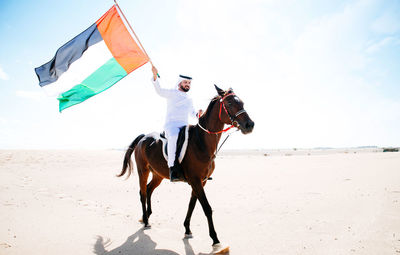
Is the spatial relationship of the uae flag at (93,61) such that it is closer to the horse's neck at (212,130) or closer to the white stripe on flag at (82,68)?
the white stripe on flag at (82,68)

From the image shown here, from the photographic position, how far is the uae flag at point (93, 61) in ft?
20.0

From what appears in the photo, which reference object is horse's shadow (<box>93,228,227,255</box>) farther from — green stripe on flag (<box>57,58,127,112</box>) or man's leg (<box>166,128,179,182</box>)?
green stripe on flag (<box>57,58,127,112</box>)

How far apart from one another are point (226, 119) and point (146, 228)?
3.71 m

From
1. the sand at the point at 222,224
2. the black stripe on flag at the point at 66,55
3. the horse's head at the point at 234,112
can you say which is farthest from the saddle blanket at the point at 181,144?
the black stripe on flag at the point at 66,55

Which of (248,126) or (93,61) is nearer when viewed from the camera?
(248,126)

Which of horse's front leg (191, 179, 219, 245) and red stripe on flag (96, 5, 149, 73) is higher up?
red stripe on flag (96, 5, 149, 73)

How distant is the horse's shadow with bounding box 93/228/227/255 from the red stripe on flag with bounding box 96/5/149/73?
444 centimetres

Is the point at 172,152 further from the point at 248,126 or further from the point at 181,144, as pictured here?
the point at 248,126

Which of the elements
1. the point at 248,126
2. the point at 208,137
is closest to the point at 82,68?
the point at 208,137

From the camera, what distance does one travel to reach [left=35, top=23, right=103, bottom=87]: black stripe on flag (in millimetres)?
6125

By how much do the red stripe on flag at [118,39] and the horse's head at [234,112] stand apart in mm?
3056

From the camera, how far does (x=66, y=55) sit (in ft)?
20.3

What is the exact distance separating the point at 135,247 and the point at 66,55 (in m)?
5.66

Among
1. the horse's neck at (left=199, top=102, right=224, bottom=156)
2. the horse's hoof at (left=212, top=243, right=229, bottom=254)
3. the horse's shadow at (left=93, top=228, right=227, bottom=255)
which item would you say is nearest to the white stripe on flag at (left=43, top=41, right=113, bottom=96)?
the horse's neck at (left=199, top=102, right=224, bottom=156)
